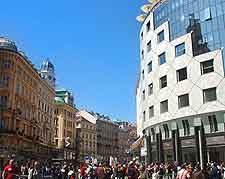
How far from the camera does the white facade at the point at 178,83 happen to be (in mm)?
41875

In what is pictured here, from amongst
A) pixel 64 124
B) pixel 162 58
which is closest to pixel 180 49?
pixel 162 58

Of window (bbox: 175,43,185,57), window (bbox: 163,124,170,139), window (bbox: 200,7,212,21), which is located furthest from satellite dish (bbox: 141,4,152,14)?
window (bbox: 163,124,170,139)

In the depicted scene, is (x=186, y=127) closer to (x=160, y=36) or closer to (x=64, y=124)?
(x=160, y=36)

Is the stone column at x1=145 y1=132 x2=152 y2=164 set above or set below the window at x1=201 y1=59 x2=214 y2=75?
below

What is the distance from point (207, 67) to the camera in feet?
143

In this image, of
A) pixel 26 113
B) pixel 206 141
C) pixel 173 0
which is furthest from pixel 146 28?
pixel 26 113

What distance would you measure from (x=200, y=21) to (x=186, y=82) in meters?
7.59

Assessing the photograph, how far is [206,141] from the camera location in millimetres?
42344

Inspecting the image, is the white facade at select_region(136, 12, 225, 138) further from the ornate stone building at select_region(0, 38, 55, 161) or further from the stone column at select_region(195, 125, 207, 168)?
the ornate stone building at select_region(0, 38, 55, 161)

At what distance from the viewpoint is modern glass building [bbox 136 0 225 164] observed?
42094 millimetres

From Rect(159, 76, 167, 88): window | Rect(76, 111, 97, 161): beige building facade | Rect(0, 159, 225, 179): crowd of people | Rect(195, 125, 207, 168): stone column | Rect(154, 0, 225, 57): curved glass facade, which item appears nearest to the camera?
Rect(0, 159, 225, 179): crowd of people

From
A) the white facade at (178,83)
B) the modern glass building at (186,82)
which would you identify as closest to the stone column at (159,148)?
the modern glass building at (186,82)

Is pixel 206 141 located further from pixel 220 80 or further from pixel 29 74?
pixel 29 74

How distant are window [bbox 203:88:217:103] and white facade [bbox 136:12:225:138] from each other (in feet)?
1.06
